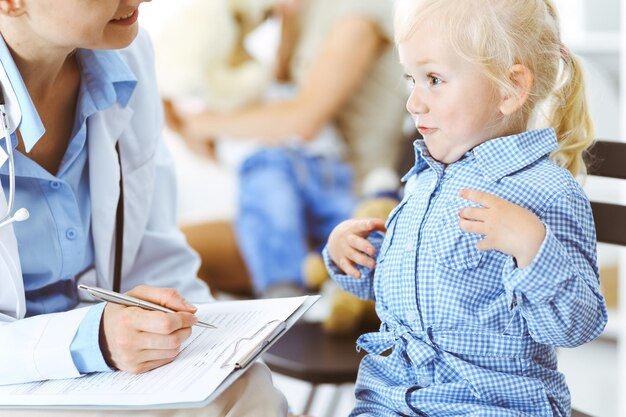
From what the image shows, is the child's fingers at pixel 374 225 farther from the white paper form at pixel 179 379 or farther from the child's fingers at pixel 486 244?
the child's fingers at pixel 486 244

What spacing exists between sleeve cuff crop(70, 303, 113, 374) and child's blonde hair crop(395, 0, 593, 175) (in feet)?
1.70

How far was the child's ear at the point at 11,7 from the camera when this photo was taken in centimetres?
110

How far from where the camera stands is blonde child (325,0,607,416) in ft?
3.33

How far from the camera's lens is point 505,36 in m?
1.07

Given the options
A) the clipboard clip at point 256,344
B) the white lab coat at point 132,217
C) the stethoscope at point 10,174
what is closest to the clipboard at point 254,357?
the clipboard clip at point 256,344

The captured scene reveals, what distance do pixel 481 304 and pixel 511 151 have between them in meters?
0.19

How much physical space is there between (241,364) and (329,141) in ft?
4.83

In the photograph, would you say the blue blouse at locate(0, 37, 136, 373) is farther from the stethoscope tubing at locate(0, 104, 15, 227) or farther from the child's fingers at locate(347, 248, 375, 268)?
the child's fingers at locate(347, 248, 375, 268)

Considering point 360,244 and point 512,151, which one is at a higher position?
point 512,151

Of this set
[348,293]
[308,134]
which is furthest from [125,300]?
[308,134]

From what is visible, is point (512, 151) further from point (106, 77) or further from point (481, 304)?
point (106, 77)

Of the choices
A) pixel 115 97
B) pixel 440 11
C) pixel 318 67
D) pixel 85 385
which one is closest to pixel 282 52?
pixel 318 67

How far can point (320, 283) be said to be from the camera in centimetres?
213

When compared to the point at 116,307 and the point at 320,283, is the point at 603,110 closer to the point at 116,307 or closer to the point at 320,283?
the point at 320,283
